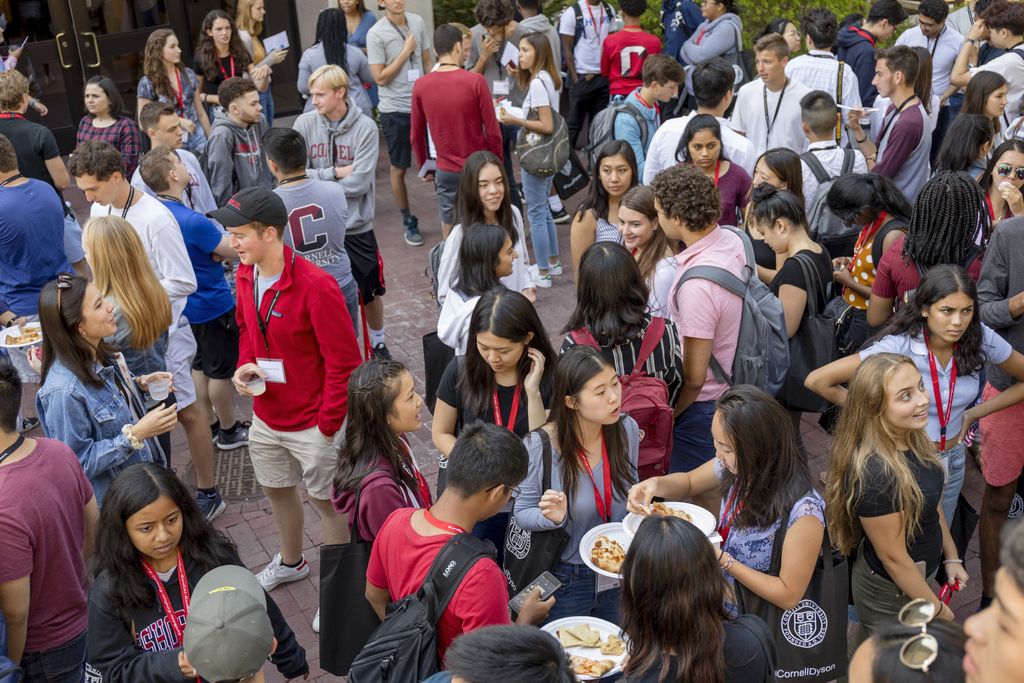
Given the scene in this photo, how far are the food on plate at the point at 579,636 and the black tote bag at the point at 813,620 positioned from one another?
21.4 inches

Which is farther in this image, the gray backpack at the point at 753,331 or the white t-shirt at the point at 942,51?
the white t-shirt at the point at 942,51

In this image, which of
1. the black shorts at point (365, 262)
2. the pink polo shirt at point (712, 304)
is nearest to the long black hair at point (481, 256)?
the pink polo shirt at point (712, 304)

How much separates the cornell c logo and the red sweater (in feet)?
18.9

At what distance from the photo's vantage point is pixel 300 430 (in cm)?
516

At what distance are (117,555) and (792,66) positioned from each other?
6.85 meters

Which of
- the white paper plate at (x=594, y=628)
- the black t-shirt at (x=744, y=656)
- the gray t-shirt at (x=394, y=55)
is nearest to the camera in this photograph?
the black t-shirt at (x=744, y=656)

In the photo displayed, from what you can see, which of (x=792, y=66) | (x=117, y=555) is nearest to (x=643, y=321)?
(x=117, y=555)

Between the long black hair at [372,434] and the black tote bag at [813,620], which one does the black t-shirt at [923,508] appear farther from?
the long black hair at [372,434]

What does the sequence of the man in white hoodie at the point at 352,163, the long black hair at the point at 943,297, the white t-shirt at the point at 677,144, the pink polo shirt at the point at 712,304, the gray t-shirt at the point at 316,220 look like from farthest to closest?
the man in white hoodie at the point at 352,163 < the white t-shirt at the point at 677,144 < the gray t-shirt at the point at 316,220 < the pink polo shirt at the point at 712,304 < the long black hair at the point at 943,297

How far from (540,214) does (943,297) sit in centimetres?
491

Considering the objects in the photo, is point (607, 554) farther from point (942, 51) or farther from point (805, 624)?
point (942, 51)

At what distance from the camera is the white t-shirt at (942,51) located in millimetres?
9289

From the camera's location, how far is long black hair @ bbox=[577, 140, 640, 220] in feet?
20.4

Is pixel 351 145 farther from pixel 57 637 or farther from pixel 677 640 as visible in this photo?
pixel 677 640
